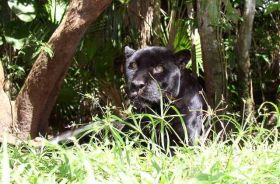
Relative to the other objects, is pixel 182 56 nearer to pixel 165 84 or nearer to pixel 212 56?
pixel 165 84

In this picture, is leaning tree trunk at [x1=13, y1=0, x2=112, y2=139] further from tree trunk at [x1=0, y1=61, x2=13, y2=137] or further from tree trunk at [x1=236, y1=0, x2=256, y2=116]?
tree trunk at [x1=236, y1=0, x2=256, y2=116]

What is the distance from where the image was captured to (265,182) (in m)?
1.58

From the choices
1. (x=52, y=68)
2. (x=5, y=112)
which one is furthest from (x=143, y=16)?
(x=5, y=112)

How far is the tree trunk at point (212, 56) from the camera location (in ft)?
13.0

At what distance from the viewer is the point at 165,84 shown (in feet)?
11.0

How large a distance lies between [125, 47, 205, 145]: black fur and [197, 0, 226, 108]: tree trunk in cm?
43

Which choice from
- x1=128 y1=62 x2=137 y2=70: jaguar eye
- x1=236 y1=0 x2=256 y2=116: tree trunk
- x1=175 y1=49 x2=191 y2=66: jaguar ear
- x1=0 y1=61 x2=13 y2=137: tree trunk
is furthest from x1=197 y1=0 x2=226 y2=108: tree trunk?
x1=0 y1=61 x2=13 y2=137: tree trunk

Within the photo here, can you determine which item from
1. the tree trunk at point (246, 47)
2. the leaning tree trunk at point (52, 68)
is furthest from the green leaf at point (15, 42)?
the tree trunk at point (246, 47)

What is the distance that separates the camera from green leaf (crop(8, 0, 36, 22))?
15.9ft

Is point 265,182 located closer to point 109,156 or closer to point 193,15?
point 109,156

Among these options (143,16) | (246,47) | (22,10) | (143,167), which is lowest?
(143,167)

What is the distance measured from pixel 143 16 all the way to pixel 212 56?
1447mm

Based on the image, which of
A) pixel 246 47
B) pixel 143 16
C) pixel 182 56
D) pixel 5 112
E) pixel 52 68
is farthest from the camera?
pixel 143 16

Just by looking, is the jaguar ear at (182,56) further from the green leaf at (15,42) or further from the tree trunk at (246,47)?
the green leaf at (15,42)
